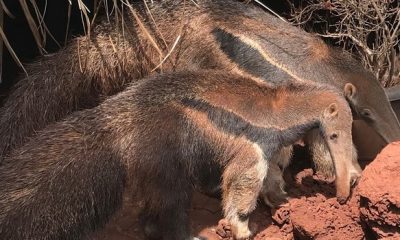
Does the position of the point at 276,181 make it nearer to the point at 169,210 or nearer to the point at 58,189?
the point at 169,210

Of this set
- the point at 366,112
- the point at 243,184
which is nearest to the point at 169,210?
the point at 243,184

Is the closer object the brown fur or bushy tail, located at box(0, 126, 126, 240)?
bushy tail, located at box(0, 126, 126, 240)

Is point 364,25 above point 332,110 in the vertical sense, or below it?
below

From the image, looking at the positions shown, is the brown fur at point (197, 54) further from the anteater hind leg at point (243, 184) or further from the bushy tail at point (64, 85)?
the anteater hind leg at point (243, 184)

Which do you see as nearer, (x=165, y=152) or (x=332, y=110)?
(x=165, y=152)

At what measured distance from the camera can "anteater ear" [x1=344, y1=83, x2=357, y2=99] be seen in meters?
6.64

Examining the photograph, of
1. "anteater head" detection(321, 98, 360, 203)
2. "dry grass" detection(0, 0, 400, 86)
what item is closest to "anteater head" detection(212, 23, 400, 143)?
"anteater head" detection(321, 98, 360, 203)

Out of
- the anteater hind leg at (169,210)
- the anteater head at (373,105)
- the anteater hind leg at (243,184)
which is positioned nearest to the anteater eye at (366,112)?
the anteater head at (373,105)

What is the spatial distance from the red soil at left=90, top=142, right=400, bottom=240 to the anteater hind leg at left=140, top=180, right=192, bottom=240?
1.13ft

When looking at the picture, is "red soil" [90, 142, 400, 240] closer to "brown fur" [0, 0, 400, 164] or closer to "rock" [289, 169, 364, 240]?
"rock" [289, 169, 364, 240]

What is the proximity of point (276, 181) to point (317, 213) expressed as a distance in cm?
70

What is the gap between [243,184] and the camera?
18.9 ft

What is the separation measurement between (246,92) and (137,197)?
3.96 ft

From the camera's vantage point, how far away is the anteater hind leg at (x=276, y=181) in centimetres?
630
